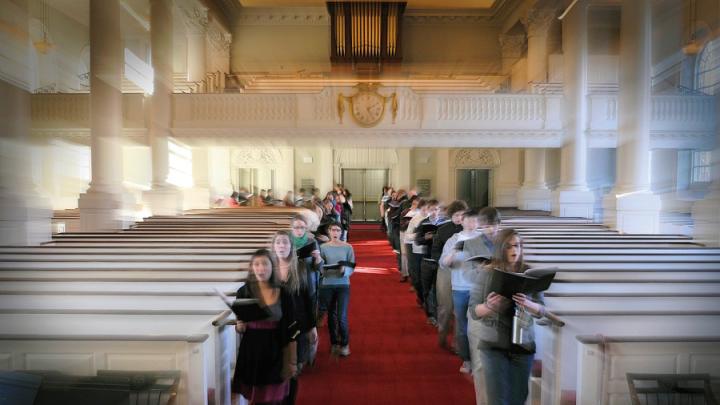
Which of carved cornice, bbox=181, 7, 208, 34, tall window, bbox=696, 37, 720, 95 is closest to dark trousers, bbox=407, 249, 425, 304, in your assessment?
tall window, bbox=696, 37, 720, 95

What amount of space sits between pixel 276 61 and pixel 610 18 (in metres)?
11.8

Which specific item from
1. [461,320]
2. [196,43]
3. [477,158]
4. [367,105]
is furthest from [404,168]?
[461,320]

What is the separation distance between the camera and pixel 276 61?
18906mm

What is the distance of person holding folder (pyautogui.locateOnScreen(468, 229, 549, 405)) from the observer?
2.63 m

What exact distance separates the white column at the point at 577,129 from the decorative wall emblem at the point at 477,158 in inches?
235

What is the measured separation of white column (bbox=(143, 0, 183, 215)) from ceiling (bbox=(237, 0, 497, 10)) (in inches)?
249

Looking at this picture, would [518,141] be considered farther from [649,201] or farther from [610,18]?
[610,18]

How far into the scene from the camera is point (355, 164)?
1875cm

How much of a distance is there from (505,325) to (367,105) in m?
10.5

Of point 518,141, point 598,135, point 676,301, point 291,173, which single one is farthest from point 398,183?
point 676,301

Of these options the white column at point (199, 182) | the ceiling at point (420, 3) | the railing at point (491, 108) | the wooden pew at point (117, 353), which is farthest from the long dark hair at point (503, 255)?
the ceiling at point (420, 3)

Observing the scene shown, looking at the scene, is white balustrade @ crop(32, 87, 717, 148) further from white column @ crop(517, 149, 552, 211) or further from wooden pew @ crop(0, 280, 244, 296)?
wooden pew @ crop(0, 280, 244, 296)

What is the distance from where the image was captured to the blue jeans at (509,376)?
274 cm

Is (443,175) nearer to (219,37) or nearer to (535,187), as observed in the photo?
(535,187)
